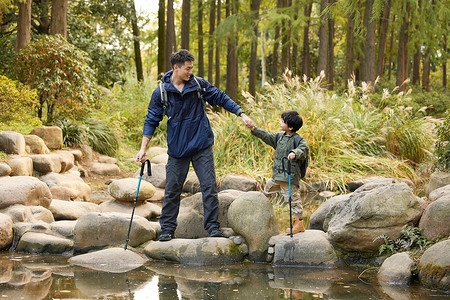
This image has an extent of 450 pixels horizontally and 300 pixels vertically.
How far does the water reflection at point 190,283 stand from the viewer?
4.38 metres

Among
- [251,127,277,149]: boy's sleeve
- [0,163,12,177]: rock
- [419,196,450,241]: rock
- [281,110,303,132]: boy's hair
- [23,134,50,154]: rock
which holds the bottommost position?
[419,196,450,241]: rock

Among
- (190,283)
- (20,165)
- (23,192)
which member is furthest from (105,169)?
(190,283)

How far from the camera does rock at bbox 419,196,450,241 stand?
523cm

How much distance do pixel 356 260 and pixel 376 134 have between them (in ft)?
21.6

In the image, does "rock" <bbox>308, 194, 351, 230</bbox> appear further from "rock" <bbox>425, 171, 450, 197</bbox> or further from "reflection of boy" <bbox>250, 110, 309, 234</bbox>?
"rock" <bbox>425, 171, 450, 197</bbox>

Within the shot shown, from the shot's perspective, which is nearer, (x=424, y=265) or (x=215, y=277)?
(x=424, y=265)

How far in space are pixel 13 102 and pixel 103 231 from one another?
5.41 m

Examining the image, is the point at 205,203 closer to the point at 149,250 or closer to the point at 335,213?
the point at 149,250

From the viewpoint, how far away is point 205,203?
235 inches

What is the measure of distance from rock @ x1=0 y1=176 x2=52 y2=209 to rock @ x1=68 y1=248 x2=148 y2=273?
5.77 feet

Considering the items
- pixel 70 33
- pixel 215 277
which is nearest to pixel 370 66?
pixel 70 33

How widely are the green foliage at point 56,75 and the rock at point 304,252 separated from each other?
7982 millimetres

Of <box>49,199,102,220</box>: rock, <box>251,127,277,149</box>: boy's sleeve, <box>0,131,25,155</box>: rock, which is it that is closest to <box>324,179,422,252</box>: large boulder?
<box>251,127,277,149</box>: boy's sleeve

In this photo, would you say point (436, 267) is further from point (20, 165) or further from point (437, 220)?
point (20, 165)
